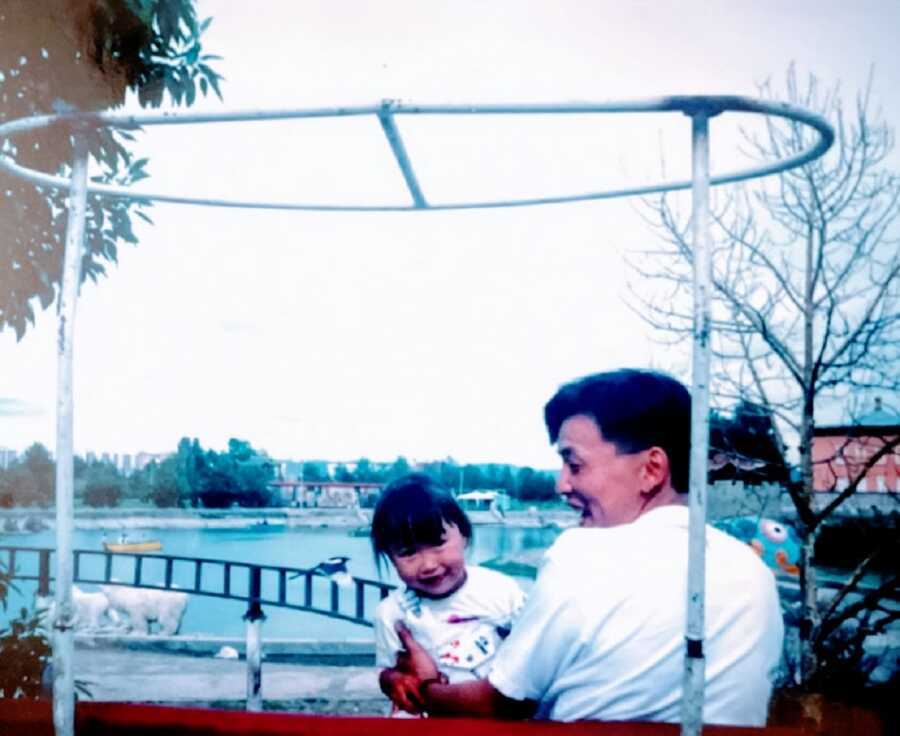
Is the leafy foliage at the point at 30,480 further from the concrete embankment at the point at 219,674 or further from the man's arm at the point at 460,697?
the man's arm at the point at 460,697

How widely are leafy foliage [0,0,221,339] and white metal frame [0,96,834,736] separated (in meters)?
0.64

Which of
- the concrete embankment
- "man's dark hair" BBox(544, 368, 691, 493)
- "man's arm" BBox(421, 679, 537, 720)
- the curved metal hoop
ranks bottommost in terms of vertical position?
the concrete embankment

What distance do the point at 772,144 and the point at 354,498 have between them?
5.48ft

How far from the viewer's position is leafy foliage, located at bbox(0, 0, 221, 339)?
219cm

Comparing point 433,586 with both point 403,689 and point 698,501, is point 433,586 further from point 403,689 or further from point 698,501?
point 698,501

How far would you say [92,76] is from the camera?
2.25 meters

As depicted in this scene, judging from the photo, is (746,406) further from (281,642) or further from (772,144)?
(281,642)

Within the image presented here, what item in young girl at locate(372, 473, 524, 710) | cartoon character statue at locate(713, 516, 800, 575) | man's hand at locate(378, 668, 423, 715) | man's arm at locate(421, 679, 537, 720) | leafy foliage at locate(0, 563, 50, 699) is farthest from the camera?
leafy foliage at locate(0, 563, 50, 699)

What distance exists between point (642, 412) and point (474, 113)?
0.62 meters

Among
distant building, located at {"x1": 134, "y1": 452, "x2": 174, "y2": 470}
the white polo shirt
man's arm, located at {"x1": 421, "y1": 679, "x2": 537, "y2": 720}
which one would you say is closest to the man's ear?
the white polo shirt

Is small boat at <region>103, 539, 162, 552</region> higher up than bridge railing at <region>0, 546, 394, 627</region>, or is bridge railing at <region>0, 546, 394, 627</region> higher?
small boat at <region>103, 539, 162, 552</region>

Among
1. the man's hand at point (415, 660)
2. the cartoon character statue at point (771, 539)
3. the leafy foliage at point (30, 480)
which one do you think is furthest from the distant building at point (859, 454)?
the leafy foliage at point (30, 480)

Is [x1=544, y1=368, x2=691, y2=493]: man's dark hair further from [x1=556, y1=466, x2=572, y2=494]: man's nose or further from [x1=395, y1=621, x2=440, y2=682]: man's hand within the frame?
[x1=395, y1=621, x2=440, y2=682]: man's hand

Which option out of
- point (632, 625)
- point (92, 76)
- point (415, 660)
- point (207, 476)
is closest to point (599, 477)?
point (632, 625)
